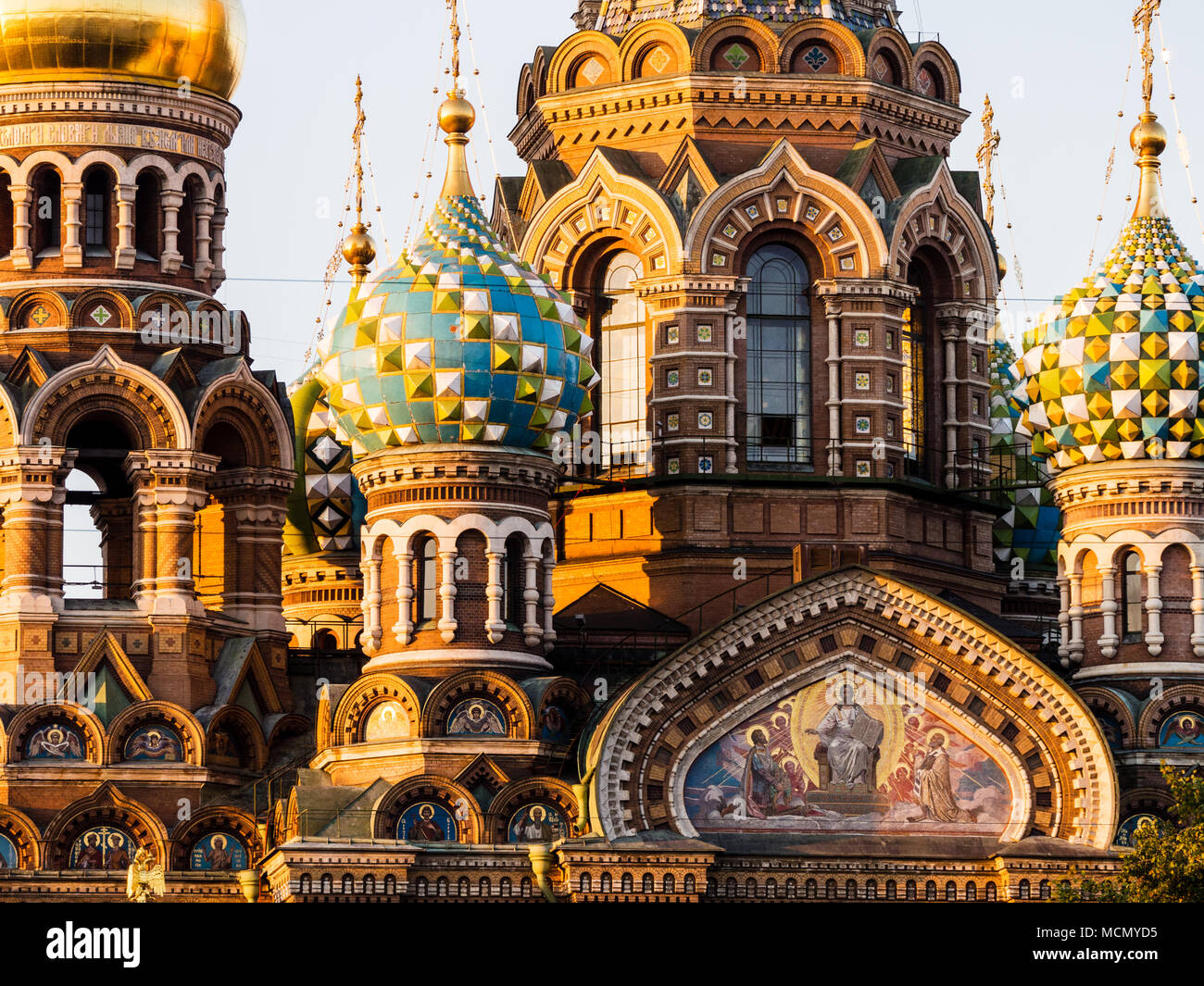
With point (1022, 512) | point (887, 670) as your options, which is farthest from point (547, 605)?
point (1022, 512)

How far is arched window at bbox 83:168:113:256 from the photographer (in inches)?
2041

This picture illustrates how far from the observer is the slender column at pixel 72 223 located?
169 ft

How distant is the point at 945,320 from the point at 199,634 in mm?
10975

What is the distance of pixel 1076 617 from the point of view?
1970 inches

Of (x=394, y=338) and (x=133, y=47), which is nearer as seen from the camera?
(x=394, y=338)

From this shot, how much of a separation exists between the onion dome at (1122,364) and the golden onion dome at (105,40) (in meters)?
11.1

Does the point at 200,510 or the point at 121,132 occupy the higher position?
the point at 121,132

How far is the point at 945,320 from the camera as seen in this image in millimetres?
54406

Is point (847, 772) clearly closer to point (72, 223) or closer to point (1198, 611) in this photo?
point (1198, 611)

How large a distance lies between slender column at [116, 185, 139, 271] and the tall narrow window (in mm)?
10137

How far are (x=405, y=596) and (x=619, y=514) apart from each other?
487cm

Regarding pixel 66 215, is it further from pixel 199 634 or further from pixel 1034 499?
pixel 1034 499
